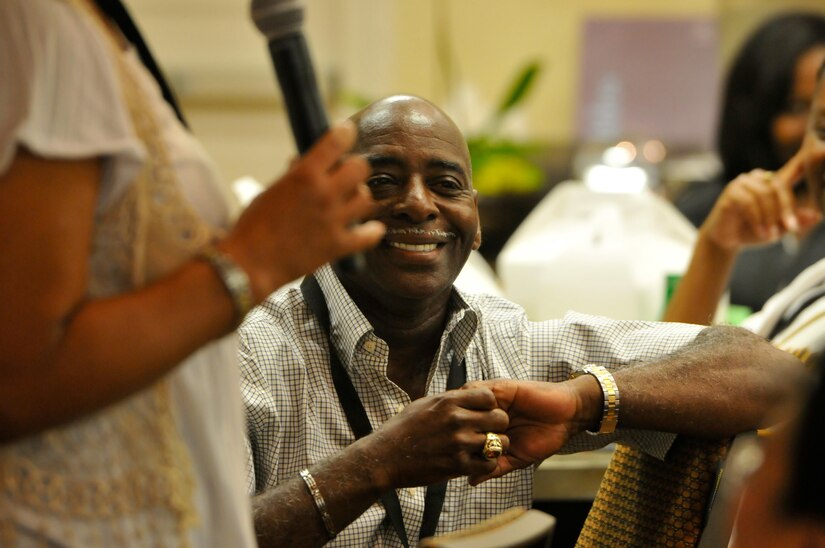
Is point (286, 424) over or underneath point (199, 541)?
underneath

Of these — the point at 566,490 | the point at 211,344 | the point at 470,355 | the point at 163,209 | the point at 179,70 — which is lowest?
the point at 179,70

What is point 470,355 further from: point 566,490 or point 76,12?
point 76,12

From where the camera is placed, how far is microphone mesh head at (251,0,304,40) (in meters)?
0.92

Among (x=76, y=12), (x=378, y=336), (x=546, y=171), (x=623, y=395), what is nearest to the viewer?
(x=76, y=12)

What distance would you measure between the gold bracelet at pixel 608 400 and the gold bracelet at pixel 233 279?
66cm

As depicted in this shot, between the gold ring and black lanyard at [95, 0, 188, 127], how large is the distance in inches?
19.9

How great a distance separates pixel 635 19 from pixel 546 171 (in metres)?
0.94

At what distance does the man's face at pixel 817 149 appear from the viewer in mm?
2051

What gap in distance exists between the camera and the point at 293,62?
0.92 meters

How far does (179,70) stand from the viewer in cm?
479

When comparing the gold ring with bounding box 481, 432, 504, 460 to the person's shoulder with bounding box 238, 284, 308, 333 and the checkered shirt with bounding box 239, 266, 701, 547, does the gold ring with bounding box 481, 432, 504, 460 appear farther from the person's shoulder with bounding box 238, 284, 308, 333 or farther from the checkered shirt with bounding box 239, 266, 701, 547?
the person's shoulder with bounding box 238, 284, 308, 333

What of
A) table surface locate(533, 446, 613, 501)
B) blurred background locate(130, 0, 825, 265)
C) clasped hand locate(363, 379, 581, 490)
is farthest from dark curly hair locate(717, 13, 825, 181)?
clasped hand locate(363, 379, 581, 490)

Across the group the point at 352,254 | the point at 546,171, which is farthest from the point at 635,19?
the point at 352,254

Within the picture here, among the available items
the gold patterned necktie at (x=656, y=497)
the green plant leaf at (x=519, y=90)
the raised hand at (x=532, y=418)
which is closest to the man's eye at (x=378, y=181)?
the raised hand at (x=532, y=418)
